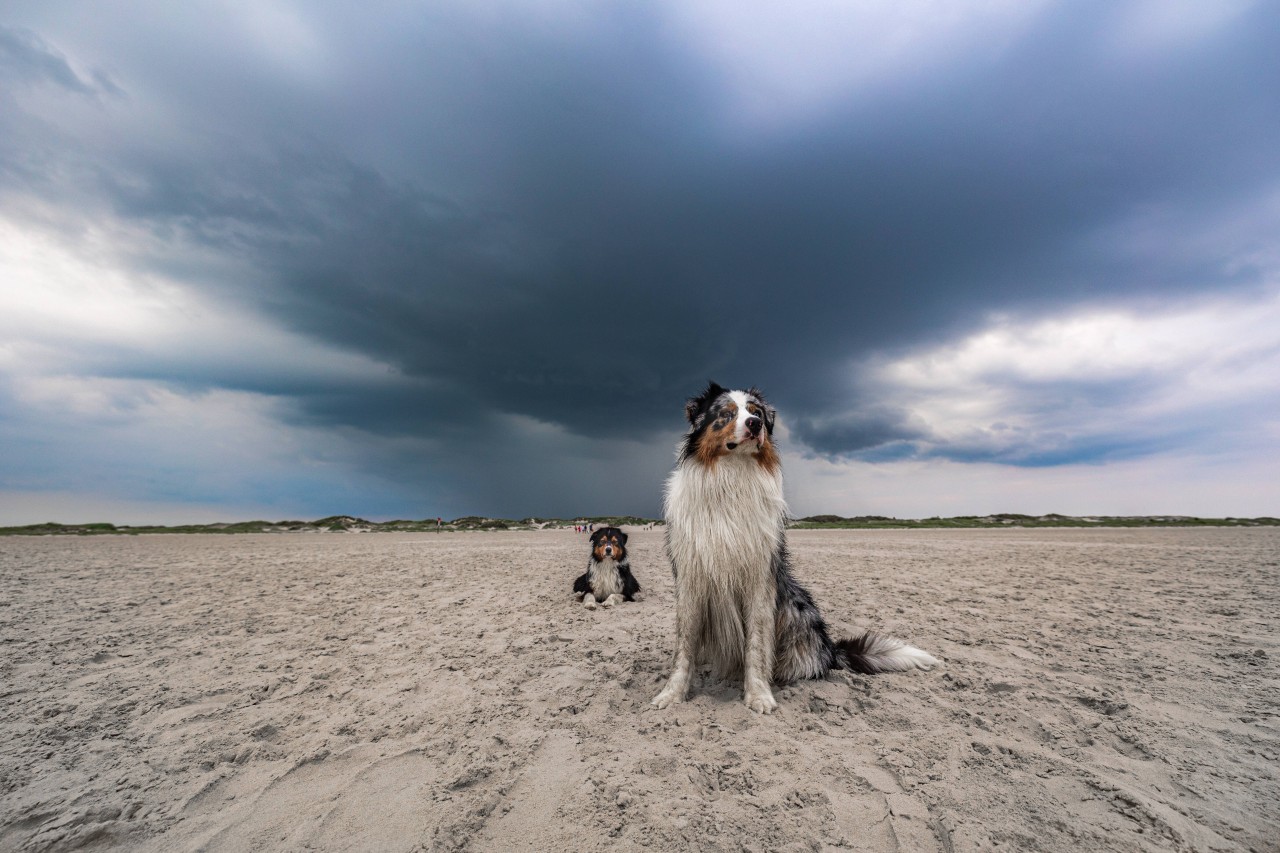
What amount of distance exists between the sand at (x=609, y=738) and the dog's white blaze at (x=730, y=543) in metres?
0.64

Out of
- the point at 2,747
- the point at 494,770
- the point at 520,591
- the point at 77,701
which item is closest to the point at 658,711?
the point at 494,770

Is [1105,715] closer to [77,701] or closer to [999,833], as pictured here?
[999,833]

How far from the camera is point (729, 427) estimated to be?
12.2 feet

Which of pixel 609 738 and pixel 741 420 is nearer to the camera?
pixel 609 738

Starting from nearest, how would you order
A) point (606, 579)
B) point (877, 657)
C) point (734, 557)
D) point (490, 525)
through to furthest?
point (734, 557), point (877, 657), point (606, 579), point (490, 525)

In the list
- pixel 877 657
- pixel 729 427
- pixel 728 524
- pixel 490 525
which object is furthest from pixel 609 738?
pixel 490 525

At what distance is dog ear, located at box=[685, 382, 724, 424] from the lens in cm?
415

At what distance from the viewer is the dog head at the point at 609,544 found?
834cm

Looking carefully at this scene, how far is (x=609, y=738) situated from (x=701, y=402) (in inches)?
98.6

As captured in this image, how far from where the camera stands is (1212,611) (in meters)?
6.47

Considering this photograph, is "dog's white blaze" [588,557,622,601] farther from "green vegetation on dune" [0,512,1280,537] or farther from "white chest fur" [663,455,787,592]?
"green vegetation on dune" [0,512,1280,537]

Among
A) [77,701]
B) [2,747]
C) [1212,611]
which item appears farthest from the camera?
[1212,611]

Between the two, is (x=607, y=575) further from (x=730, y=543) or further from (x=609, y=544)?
(x=730, y=543)

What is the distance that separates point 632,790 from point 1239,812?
2.93m
